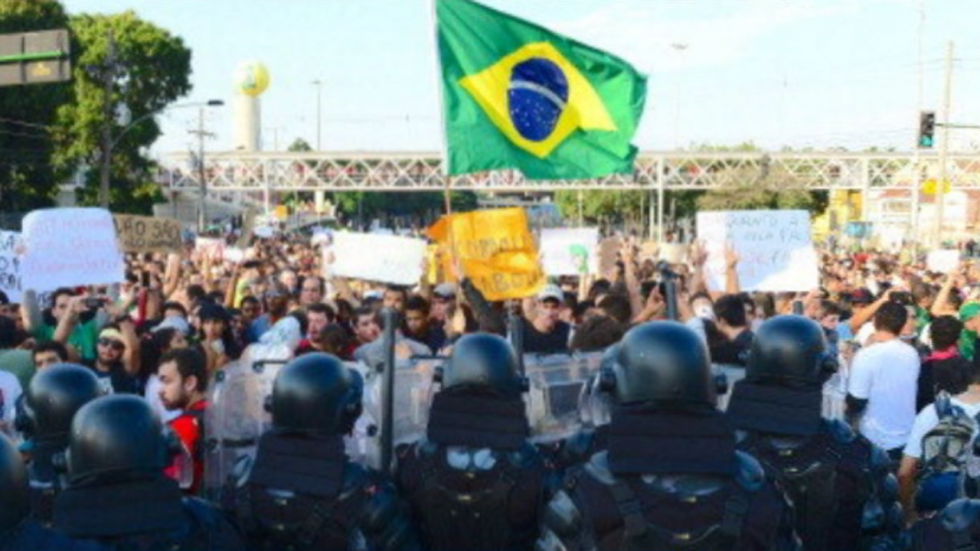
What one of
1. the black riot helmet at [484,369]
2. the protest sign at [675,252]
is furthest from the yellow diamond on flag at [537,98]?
the protest sign at [675,252]

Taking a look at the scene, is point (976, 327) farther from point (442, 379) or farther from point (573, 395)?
point (442, 379)

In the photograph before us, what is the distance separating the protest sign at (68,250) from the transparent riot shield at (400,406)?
4.91m

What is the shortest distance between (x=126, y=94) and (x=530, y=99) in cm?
4227

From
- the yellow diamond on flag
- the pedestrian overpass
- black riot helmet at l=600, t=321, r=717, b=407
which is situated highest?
the pedestrian overpass

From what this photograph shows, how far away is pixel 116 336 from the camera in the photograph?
849 cm

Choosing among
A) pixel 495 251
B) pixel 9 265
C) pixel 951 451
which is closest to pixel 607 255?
pixel 495 251

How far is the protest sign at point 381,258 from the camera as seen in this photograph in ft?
36.1

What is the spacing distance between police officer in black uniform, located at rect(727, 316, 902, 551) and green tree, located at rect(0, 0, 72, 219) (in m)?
37.2

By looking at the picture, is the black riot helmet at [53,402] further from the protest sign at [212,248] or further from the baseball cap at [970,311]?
the protest sign at [212,248]

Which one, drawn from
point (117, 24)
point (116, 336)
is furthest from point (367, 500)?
point (117, 24)

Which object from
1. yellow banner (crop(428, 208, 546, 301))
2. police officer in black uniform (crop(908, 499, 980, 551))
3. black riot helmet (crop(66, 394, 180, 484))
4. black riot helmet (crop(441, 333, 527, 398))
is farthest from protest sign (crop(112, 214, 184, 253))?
police officer in black uniform (crop(908, 499, 980, 551))

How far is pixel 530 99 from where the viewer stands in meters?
9.15

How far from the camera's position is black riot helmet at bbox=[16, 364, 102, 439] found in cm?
470

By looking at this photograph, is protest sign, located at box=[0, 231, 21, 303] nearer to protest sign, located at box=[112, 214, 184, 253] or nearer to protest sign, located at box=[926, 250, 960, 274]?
protest sign, located at box=[112, 214, 184, 253]
